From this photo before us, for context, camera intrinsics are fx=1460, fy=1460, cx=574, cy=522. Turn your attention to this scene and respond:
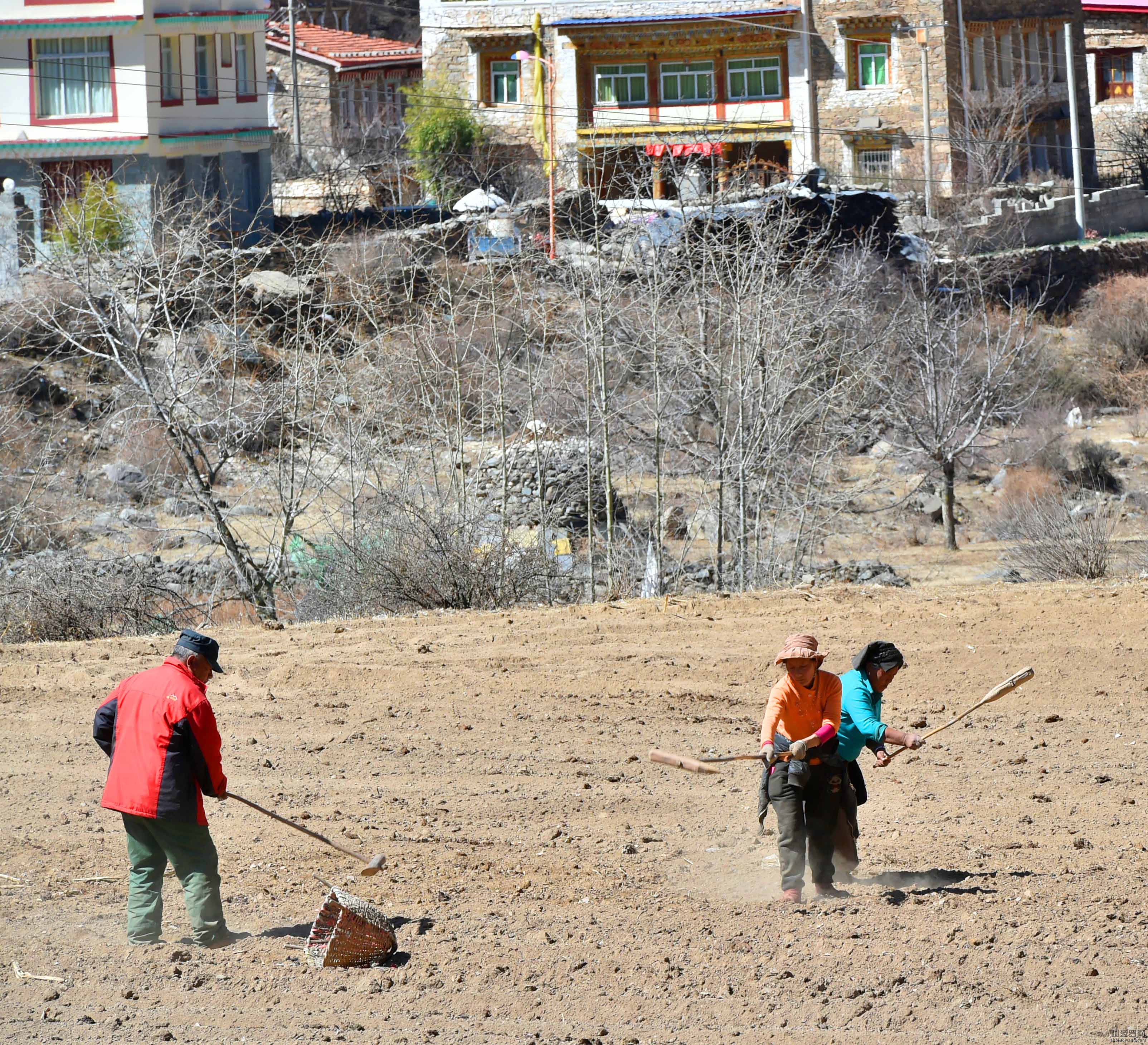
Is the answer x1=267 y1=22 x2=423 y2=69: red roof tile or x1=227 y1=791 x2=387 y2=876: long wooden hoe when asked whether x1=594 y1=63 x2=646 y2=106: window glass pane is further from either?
x1=227 y1=791 x2=387 y2=876: long wooden hoe

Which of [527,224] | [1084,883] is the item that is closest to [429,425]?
[1084,883]

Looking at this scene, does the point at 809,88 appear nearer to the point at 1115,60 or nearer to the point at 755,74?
the point at 755,74

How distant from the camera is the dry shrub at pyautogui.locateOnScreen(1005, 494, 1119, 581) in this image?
1661 centimetres

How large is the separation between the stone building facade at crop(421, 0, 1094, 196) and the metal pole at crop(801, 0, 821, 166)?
0.16 feet

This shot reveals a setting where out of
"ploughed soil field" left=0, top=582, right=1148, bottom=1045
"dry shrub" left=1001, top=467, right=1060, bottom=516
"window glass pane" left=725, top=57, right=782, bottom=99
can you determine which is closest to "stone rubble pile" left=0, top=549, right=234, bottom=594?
"ploughed soil field" left=0, top=582, right=1148, bottom=1045

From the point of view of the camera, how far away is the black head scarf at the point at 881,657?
6883 mm

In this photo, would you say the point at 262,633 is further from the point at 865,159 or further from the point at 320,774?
the point at 865,159

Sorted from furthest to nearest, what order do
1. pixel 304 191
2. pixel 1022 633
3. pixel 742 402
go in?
pixel 304 191 < pixel 742 402 < pixel 1022 633

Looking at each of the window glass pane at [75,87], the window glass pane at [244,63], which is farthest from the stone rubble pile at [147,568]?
the window glass pane at [244,63]

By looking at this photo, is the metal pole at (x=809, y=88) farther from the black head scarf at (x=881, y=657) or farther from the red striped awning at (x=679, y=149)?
the black head scarf at (x=881, y=657)

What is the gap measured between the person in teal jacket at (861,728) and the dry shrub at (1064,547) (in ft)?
32.7

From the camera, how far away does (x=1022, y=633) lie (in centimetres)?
1267

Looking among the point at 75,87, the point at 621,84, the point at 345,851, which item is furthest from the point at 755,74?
the point at 345,851

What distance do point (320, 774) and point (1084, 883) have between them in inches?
192
